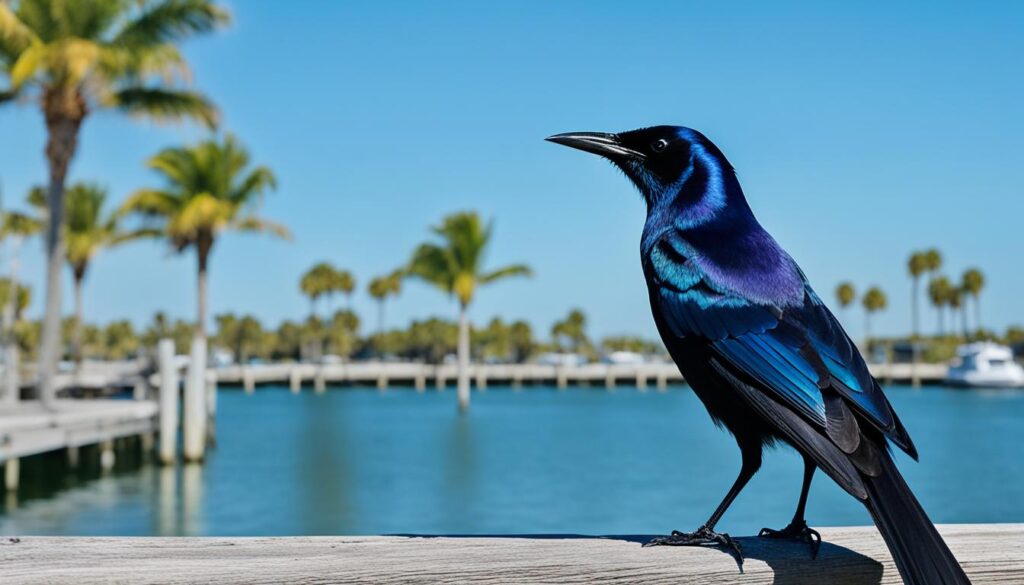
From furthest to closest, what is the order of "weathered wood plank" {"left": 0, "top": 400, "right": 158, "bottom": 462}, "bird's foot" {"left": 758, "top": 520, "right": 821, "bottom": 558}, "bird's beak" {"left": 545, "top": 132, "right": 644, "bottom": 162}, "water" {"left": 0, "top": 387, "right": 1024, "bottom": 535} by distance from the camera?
"water" {"left": 0, "top": 387, "right": 1024, "bottom": 535}, "weathered wood plank" {"left": 0, "top": 400, "right": 158, "bottom": 462}, "bird's beak" {"left": 545, "top": 132, "right": 644, "bottom": 162}, "bird's foot" {"left": 758, "top": 520, "right": 821, "bottom": 558}

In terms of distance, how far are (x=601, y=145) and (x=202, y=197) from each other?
32.9 m

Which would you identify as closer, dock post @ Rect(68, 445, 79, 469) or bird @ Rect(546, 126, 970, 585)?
bird @ Rect(546, 126, 970, 585)

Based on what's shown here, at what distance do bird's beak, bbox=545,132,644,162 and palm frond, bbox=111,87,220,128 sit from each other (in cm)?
2229

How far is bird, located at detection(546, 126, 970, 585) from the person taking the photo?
218 cm

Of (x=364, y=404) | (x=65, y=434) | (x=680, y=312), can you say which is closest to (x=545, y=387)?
(x=364, y=404)

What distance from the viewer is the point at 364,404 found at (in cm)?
6988

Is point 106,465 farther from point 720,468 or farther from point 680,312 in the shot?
point 680,312

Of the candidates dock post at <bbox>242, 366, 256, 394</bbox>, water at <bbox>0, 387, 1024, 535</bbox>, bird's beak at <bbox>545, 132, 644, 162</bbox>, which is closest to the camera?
bird's beak at <bbox>545, 132, 644, 162</bbox>

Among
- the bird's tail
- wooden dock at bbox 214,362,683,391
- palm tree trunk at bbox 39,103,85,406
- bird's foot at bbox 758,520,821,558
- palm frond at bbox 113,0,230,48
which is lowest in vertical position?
wooden dock at bbox 214,362,683,391

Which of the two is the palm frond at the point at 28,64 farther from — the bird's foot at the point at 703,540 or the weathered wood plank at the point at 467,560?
the bird's foot at the point at 703,540

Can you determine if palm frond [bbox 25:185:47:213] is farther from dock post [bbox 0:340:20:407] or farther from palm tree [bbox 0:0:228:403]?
palm tree [bbox 0:0:228:403]

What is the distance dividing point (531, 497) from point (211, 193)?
15.5 meters

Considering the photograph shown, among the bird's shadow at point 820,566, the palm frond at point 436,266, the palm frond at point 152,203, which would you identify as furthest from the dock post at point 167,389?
the palm frond at point 436,266

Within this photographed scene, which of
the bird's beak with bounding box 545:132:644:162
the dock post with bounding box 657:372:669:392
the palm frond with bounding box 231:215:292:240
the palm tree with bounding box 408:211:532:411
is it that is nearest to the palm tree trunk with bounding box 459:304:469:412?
the palm tree with bounding box 408:211:532:411
